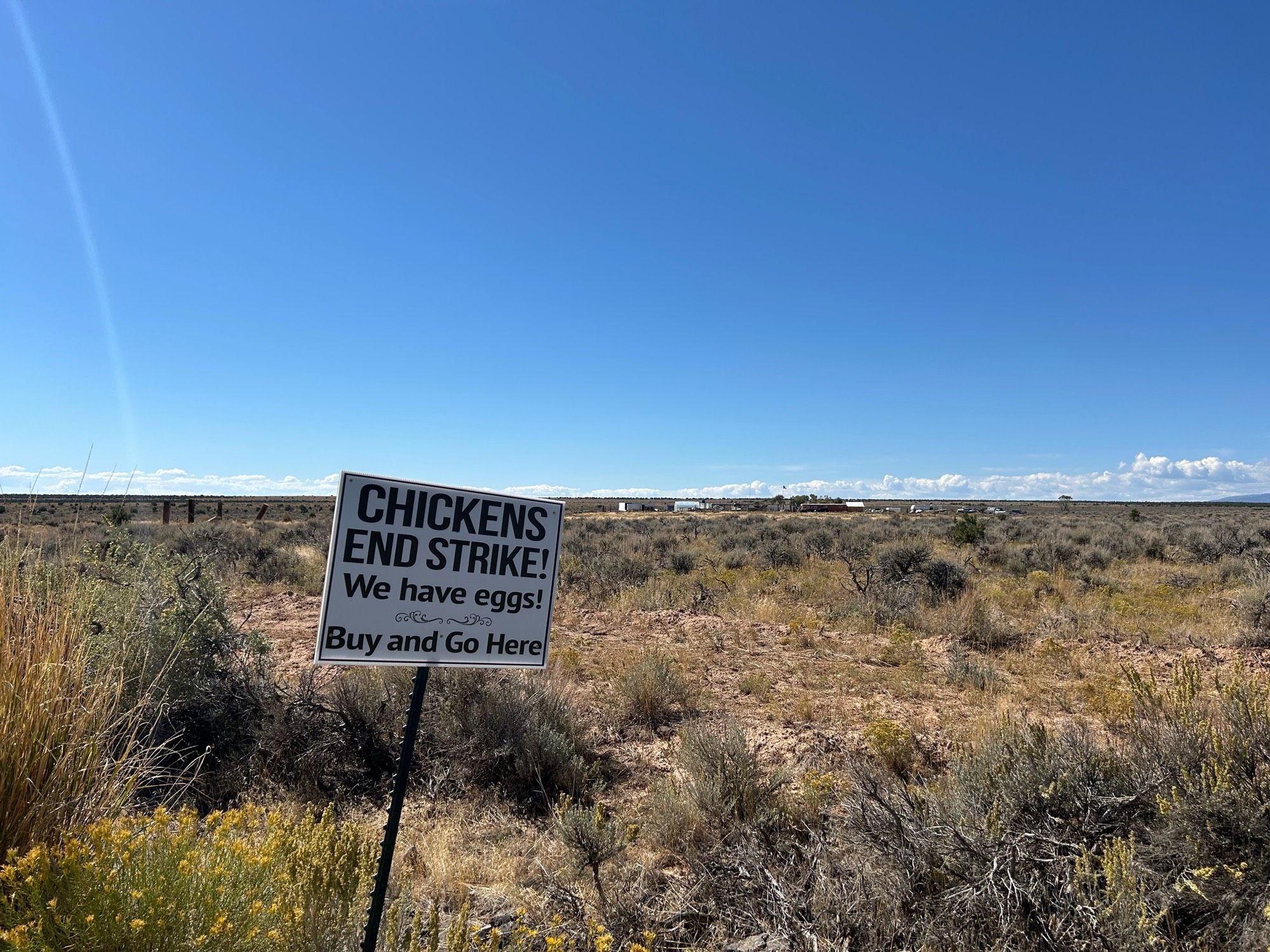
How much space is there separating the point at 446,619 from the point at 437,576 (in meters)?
0.18

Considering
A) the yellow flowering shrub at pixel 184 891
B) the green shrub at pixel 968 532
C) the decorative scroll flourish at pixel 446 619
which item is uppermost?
the green shrub at pixel 968 532

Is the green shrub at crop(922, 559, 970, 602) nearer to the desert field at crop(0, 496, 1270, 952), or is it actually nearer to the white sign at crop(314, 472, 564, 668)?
the desert field at crop(0, 496, 1270, 952)

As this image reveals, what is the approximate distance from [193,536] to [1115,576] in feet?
71.0

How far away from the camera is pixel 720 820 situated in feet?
12.8

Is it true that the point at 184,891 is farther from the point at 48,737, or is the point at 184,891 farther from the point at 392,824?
the point at 48,737

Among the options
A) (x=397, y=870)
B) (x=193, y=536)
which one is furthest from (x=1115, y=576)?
(x=193, y=536)

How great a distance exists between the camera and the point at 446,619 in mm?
2668

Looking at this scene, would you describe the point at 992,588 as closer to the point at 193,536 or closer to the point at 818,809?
the point at 818,809

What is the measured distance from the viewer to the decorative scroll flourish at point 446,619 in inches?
101

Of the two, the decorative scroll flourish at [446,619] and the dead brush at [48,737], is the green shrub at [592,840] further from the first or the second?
the dead brush at [48,737]

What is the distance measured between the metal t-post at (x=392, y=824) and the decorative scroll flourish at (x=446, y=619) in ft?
0.63

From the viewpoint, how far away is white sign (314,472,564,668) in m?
2.46

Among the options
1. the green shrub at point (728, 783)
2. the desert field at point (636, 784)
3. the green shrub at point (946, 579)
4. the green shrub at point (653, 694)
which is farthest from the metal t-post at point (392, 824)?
the green shrub at point (946, 579)

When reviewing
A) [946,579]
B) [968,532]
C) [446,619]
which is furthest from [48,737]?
A: [968,532]
